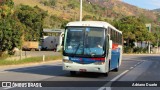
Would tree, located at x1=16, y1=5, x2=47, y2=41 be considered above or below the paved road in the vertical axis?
above

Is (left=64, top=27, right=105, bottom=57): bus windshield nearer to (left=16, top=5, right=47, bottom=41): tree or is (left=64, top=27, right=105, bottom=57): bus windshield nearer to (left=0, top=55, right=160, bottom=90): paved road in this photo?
(left=0, top=55, right=160, bottom=90): paved road

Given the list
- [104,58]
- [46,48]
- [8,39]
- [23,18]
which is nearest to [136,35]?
[46,48]

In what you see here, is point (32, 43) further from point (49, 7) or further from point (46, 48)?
point (49, 7)

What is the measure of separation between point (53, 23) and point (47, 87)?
365ft

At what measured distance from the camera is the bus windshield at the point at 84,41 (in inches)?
842

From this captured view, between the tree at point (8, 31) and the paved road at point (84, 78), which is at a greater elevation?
the tree at point (8, 31)

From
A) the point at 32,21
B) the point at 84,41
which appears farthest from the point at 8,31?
the point at 32,21

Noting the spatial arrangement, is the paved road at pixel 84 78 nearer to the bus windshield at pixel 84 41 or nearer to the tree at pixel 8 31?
the bus windshield at pixel 84 41

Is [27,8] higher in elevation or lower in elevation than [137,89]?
higher

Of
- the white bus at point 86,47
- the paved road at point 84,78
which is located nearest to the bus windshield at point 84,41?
the white bus at point 86,47

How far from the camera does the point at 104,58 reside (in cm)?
2136

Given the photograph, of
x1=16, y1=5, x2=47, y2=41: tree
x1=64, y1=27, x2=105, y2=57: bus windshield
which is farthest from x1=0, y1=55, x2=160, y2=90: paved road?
x1=16, y1=5, x2=47, y2=41: tree

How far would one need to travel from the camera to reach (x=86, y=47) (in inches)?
843

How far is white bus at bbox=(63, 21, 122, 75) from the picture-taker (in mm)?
21281
